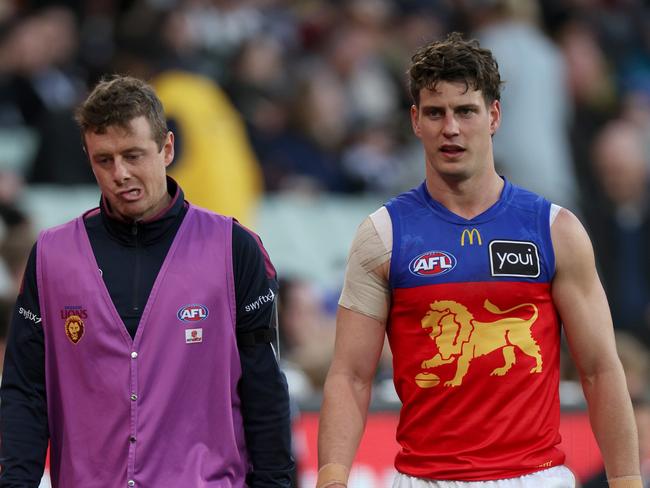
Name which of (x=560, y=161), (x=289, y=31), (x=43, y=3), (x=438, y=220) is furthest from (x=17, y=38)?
(x=438, y=220)

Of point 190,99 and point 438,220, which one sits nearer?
point 438,220

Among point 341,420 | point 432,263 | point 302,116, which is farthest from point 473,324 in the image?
point 302,116

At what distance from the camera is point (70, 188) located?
459 inches

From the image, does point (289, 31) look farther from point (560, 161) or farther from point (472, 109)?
point (472, 109)

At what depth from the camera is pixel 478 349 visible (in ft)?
18.8

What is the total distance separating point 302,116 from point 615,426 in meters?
8.27

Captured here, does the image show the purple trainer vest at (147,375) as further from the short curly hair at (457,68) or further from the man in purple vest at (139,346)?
the short curly hair at (457,68)

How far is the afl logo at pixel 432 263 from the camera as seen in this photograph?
5.77 meters

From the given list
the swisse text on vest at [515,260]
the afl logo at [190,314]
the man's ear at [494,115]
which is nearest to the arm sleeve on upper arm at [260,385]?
the afl logo at [190,314]

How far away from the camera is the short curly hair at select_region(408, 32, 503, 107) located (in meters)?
5.78

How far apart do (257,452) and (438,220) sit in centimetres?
115

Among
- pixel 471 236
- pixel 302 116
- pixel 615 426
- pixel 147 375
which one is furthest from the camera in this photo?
pixel 302 116

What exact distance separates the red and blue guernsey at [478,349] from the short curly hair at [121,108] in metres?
1.04

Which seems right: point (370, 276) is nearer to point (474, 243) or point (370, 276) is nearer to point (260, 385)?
point (474, 243)
